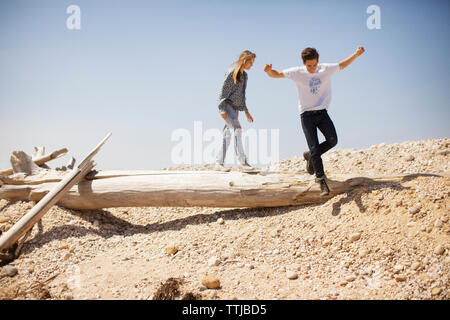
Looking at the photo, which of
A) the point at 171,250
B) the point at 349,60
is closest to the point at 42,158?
the point at 171,250

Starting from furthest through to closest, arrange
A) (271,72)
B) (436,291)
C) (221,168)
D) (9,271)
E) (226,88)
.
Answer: (221,168), (226,88), (271,72), (9,271), (436,291)

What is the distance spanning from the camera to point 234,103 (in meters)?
6.91

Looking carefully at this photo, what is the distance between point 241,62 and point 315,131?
6.99ft

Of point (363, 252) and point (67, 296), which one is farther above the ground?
point (363, 252)

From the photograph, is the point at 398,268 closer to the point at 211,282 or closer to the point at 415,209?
the point at 415,209

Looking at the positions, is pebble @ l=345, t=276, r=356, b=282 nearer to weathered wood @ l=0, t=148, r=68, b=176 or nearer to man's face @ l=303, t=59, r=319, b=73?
man's face @ l=303, t=59, r=319, b=73

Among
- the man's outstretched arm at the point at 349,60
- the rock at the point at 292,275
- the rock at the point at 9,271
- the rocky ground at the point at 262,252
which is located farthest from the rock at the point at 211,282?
the man's outstretched arm at the point at 349,60

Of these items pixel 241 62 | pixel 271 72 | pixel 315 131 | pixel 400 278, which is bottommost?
pixel 400 278

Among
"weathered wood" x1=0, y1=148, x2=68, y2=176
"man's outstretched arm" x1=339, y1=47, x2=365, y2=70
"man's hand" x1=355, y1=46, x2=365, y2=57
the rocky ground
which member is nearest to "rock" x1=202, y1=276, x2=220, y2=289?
the rocky ground

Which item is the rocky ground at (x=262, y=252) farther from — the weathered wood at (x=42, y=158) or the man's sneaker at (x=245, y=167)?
the weathered wood at (x=42, y=158)

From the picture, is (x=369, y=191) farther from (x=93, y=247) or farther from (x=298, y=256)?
(x=93, y=247)

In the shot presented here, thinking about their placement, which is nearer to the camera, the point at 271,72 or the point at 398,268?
the point at 398,268

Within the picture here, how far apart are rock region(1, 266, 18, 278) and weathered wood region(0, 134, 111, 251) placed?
0.39 m
